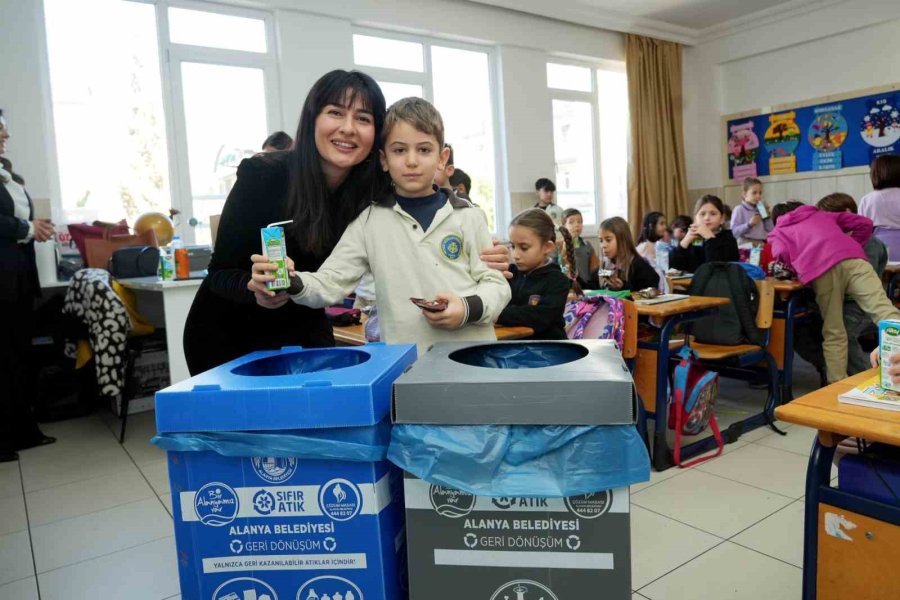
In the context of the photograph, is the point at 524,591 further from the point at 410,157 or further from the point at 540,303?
the point at 540,303

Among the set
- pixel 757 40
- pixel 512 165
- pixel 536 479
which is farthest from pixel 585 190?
pixel 536 479

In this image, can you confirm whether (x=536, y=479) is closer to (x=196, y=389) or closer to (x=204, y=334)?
(x=196, y=389)

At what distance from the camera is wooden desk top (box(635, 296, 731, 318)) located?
259 centimetres

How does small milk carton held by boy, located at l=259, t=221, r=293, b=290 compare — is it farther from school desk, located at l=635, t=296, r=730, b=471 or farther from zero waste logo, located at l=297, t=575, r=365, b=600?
school desk, located at l=635, t=296, r=730, b=471

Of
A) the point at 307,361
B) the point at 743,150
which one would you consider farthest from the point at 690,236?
the point at 743,150

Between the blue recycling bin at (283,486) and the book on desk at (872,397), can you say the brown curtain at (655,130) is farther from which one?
the blue recycling bin at (283,486)

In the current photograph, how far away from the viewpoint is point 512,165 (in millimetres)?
6777

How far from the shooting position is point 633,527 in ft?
6.75

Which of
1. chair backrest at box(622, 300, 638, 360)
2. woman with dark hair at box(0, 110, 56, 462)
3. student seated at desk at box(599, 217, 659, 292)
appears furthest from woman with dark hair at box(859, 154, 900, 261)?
woman with dark hair at box(0, 110, 56, 462)

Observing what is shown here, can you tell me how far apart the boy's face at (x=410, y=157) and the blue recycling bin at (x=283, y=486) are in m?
0.61

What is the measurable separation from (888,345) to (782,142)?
733 centimetres

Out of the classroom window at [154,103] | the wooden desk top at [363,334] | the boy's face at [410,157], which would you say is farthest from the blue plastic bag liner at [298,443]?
the classroom window at [154,103]

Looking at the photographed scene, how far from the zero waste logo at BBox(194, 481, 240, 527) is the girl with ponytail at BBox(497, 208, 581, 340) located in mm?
1700

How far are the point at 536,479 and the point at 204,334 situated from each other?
944 millimetres
